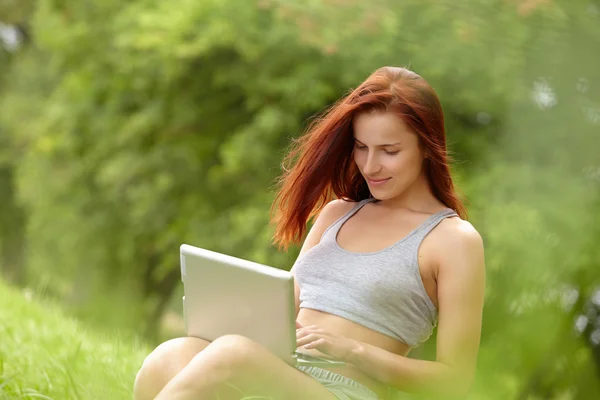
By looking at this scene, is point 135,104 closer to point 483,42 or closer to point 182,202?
point 182,202

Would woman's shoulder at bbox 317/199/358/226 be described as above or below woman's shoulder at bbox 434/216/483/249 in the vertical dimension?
below

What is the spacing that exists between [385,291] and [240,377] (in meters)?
0.36

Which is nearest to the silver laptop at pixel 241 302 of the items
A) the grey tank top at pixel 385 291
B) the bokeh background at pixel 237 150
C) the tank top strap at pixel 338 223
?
the grey tank top at pixel 385 291

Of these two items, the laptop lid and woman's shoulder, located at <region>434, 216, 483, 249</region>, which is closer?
the laptop lid

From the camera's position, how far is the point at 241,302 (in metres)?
1.68

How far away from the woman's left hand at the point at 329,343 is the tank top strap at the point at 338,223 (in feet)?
0.99

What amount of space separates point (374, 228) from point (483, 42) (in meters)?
3.62

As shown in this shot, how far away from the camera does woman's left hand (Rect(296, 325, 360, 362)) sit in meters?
1.63

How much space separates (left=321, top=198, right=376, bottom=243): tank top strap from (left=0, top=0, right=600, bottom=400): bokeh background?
0.31 m

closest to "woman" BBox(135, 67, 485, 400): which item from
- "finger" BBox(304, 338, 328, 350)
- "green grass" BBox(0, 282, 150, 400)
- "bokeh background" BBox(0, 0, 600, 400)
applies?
"finger" BBox(304, 338, 328, 350)

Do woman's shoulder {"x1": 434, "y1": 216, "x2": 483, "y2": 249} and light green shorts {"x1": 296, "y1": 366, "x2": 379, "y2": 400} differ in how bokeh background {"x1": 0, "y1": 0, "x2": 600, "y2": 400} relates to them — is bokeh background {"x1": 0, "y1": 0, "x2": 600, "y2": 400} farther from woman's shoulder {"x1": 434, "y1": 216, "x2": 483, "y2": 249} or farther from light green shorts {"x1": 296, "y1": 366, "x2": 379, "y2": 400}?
light green shorts {"x1": 296, "y1": 366, "x2": 379, "y2": 400}

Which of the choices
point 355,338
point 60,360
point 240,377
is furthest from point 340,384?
point 60,360

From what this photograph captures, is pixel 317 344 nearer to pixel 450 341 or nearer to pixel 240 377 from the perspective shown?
pixel 240 377

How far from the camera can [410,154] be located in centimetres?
181
